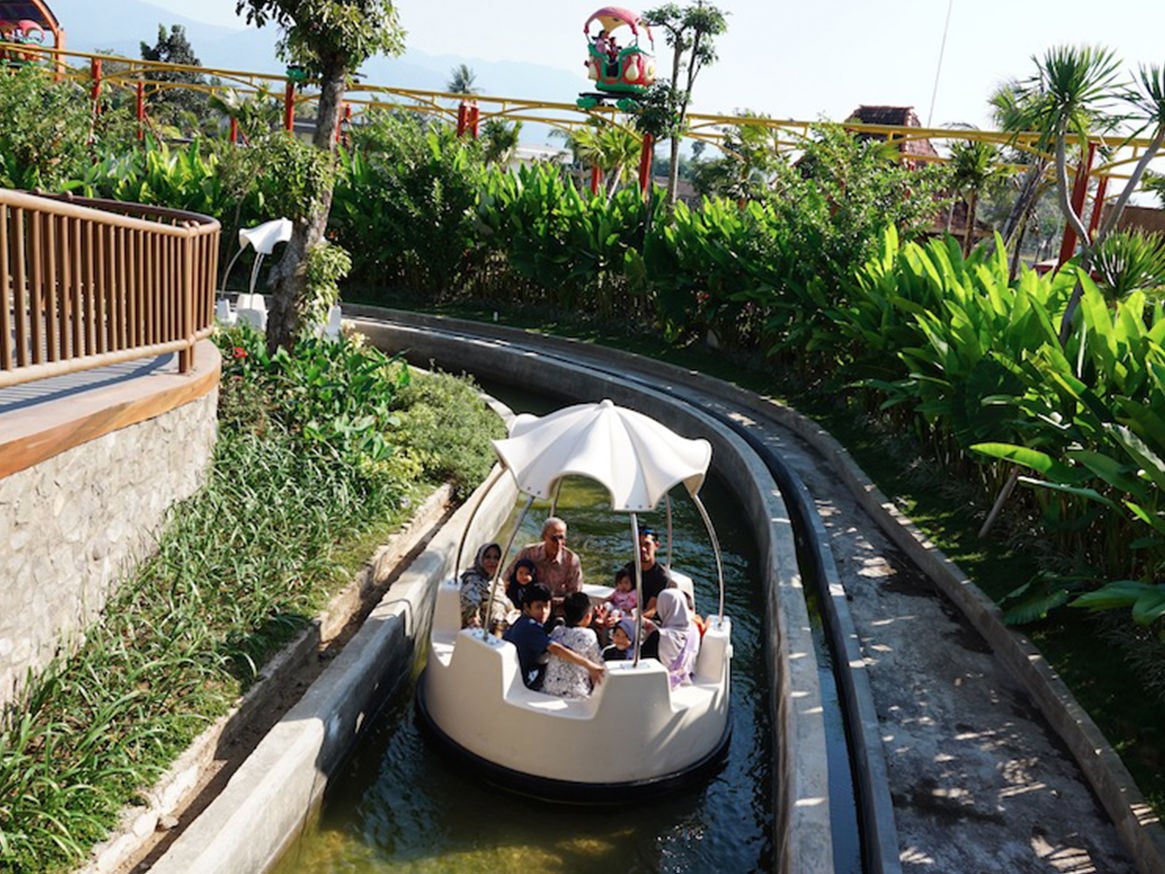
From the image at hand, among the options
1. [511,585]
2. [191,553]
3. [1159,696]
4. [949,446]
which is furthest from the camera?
[949,446]

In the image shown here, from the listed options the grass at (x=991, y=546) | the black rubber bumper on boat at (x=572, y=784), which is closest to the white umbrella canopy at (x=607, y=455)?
the black rubber bumper on boat at (x=572, y=784)

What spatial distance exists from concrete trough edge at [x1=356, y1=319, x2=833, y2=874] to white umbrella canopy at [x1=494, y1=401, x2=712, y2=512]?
4.97ft

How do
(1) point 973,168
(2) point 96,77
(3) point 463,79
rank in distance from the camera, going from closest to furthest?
(1) point 973,168 → (2) point 96,77 → (3) point 463,79

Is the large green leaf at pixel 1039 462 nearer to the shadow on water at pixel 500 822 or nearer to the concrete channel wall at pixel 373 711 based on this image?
the concrete channel wall at pixel 373 711

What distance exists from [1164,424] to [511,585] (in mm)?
4307

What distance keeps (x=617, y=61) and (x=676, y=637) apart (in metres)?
19.7

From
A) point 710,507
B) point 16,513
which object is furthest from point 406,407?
point 16,513

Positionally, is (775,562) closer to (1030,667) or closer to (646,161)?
(1030,667)

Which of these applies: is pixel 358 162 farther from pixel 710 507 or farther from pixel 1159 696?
pixel 1159 696

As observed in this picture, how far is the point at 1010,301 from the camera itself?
9.85 metres

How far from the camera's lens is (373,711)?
719 cm

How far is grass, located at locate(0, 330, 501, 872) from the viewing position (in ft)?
15.6

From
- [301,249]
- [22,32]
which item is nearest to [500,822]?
[301,249]

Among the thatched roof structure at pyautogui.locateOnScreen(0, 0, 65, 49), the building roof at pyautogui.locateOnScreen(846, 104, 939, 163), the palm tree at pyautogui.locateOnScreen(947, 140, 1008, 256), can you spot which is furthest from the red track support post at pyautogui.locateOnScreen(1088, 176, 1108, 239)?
the thatched roof structure at pyautogui.locateOnScreen(0, 0, 65, 49)
